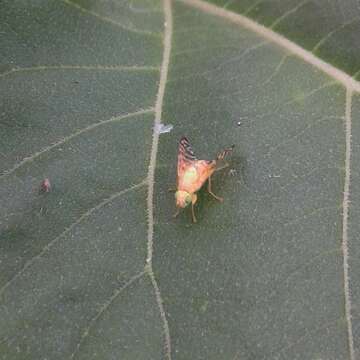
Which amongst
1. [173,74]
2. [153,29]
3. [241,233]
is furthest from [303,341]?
[153,29]

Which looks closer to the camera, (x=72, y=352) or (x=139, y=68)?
(x=72, y=352)

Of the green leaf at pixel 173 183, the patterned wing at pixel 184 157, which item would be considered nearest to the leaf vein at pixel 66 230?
the green leaf at pixel 173 183

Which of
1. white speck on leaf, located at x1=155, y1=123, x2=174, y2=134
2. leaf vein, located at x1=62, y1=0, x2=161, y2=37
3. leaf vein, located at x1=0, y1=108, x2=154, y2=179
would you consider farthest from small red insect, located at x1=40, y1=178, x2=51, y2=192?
leaf vein, located at x1=62, y1=0, x2=161, y2=37

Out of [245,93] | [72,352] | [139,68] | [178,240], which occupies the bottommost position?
[72,352]

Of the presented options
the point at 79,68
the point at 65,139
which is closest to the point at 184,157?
the point at 65,139

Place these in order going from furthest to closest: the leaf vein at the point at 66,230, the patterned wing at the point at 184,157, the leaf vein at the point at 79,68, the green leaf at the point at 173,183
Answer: the leaf vein at the point at 79,68 < the patterned wing at the point at 184,157 < the leaf vein at the point at 66,230 < the green leaf at the point at 173,183

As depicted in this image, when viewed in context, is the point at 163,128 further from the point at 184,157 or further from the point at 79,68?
the point at 79,68

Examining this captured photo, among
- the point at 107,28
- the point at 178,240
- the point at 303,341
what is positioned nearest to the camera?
the point at 303,341

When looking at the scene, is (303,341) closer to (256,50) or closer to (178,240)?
(178,240)

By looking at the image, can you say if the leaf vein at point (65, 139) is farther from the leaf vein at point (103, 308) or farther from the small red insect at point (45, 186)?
the leaf vein at point (103, 308)
